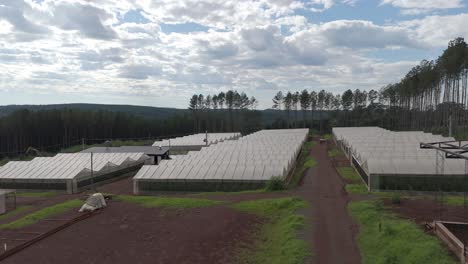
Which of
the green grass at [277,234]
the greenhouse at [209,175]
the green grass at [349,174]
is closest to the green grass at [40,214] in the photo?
the greenhouse at [209,175]

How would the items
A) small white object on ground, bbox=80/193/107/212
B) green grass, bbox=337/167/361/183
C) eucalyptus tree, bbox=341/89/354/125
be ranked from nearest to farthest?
1. small white object on ground, bbox=80/193/107/212
2. green grass, bbox=337/167/361/183
3. eucalyptus tree, bbox=341/89/354/125

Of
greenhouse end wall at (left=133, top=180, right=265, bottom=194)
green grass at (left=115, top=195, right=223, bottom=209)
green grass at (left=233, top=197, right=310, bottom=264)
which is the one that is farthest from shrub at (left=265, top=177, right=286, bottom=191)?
green grass at (left=115, top=195, right=223, bottom=209)

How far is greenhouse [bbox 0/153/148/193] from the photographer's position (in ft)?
87.2

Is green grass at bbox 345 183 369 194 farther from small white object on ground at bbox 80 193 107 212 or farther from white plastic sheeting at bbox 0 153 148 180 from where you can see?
white plastic sheeting at bbox 0 153 148 180

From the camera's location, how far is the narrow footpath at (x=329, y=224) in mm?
11348

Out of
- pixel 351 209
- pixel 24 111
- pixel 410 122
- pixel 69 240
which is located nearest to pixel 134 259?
pixel 69 240

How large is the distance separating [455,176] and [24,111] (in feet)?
232

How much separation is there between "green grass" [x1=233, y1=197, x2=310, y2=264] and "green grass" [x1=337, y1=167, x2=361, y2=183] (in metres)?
8.74

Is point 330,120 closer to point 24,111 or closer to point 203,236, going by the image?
point 24,111

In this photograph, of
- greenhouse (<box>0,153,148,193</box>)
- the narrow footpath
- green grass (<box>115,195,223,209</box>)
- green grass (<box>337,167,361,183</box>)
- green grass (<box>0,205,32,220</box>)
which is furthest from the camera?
greenhouse (<box>0,153,148,193</box>)

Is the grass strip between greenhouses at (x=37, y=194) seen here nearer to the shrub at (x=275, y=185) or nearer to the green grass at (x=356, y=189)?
the shrub at (x=275, y=185)

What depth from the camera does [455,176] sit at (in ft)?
66.1

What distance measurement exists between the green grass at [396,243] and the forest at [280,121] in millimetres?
27595

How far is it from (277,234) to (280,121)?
87492mm
